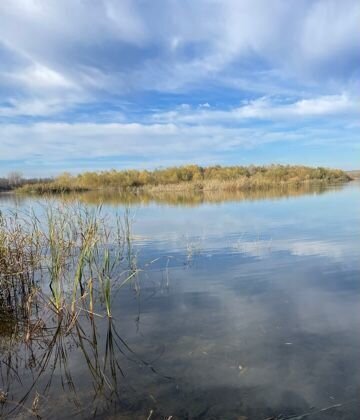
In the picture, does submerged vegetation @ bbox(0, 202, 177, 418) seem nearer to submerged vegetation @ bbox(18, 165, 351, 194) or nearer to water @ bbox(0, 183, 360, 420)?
water @ bbox(0, 183, 360, 420)

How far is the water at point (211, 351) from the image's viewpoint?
2.97m

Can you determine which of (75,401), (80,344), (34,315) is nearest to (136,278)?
(34,315)

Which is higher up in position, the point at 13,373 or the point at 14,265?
the point at 14,265

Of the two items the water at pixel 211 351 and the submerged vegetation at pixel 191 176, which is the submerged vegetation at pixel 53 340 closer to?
the water at pixel 211 351

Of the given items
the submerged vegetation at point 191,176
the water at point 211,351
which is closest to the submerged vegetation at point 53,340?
the water at point 211,351

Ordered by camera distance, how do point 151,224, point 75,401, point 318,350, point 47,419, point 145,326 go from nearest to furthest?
1. point 47,419
2. point 75,401
3. point 318,350
4. point 145,326
5. point 151,224

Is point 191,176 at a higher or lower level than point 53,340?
higher

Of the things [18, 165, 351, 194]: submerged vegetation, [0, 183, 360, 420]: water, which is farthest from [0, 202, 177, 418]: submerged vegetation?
[18, 165, 351, 194]: submerged vegetation

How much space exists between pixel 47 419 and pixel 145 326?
5.93 ft

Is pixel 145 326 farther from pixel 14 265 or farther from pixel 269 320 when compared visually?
pixel 14 265

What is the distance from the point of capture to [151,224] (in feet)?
45.2

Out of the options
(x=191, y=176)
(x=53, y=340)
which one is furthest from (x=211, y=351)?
(x=191, y=176)

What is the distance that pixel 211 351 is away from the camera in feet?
12.4

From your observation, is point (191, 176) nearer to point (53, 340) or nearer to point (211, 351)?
point (53, 340)
